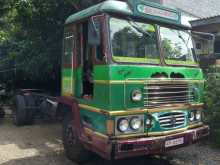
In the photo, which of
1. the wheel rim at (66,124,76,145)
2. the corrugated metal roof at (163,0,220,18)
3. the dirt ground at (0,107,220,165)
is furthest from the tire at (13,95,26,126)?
the corrugated metal roof at (163,0,220,18)

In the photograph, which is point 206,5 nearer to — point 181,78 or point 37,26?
point 37,26

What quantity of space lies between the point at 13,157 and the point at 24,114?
9.89 ft

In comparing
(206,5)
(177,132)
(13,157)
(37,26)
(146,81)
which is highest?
(206,5)

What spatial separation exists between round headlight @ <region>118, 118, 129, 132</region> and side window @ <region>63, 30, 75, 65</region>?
1.93m

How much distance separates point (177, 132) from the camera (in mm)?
5242

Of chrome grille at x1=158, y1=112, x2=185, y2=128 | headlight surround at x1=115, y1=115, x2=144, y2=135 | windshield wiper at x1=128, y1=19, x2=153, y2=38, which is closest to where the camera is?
headlight surround at x1=115, y1=115, x2=144, y2=135

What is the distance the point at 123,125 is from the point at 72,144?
157 centimetres

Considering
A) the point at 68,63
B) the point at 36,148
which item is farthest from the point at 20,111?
the point at 68,63

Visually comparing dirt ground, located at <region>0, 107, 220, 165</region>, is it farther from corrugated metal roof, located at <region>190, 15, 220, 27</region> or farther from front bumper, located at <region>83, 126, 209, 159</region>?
corrugated metal roof, located at <region>190, 15, 220, 27</region>

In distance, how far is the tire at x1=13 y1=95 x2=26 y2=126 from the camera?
9.38 metres

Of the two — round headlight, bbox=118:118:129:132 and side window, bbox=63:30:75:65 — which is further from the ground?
side window, bbox=63:30:75:65

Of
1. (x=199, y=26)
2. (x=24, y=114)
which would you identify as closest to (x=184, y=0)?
(x=199, y=26)

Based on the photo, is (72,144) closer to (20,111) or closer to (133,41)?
(133,41)

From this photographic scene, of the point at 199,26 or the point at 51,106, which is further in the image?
the point at 199,26
